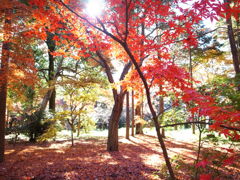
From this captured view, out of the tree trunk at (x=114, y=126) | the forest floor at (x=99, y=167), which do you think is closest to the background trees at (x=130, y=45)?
the tree trunk at (x=114, y=126)

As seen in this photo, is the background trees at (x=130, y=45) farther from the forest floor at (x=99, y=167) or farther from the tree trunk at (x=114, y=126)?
the forest floor at (x=99, y=167)

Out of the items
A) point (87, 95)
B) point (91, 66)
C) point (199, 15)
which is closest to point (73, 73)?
point (91, 66)

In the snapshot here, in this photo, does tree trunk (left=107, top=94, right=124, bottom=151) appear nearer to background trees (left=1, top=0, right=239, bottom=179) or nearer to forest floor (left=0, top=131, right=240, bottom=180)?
background trees (left=1, top=0, right=239, bottom=179)

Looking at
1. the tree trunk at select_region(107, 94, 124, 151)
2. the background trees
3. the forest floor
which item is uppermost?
the background trees

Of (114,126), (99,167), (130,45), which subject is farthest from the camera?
(114,126)

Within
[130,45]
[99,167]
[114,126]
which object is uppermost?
[130,45]

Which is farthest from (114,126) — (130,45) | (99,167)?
(130,45)

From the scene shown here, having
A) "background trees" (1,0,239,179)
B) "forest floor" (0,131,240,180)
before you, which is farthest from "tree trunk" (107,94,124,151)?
"forest floor" (0,131,240,180)

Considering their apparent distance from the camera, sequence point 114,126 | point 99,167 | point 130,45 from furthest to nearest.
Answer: point 114,126 < point 99,167 < point 130,45

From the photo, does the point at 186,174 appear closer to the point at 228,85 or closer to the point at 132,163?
the point at 132,163

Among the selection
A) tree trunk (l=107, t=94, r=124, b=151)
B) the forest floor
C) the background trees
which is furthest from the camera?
tree trunk (l=107, t=94, r=124, b=151)

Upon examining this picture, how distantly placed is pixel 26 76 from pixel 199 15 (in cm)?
601

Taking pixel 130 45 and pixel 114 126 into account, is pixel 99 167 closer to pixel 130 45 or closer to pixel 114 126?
pixel 114 126

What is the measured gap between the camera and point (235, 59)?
653cm
